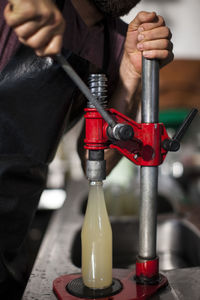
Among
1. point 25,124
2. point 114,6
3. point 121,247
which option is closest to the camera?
point 25,124

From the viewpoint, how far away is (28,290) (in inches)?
26.7

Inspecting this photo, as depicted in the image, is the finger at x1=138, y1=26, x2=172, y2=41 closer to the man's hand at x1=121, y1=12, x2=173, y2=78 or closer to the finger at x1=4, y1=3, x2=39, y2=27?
the man's hand at x1=121, y1=12, x2=173, y2=78

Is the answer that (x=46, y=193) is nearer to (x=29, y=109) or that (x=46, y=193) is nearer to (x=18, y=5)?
(x=29, y=109)

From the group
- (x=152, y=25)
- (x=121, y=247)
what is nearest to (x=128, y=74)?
(x=152, y=25)

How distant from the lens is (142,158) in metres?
0.64

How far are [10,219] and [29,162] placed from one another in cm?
13

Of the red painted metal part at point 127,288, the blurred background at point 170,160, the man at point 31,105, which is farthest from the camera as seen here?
the blurred background at point 170,160

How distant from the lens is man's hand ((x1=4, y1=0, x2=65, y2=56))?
0.43m

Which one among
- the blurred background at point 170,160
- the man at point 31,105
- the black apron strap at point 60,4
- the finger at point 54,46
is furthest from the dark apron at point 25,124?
the blurred background at point 170,160

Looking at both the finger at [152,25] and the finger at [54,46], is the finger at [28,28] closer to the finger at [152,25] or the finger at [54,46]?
the finger at [54,46]

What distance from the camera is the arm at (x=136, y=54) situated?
664 millimetres

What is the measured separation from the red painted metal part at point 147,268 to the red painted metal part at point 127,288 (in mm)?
20

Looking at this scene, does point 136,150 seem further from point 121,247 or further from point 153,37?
point 121,247

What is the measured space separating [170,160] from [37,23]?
2516 mm
